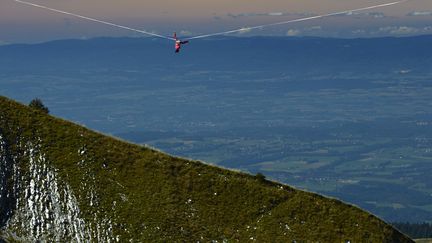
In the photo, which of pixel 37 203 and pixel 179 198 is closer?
pixel 37 203

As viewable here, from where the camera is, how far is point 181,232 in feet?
215

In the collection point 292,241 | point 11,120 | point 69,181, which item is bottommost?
point 292,241

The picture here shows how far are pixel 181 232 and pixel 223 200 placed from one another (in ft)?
20.2

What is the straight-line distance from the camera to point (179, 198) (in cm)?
6981

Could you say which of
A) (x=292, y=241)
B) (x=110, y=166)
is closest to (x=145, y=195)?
(x=110, y=166)

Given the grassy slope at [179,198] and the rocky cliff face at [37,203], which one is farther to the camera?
the grassy slope at [179,198]

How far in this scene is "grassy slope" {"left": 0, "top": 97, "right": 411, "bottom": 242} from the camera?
65.8 meters

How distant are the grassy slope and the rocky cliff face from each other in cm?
91

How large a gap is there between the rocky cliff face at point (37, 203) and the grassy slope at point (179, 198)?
91 cm

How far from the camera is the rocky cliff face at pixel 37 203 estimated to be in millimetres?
65625

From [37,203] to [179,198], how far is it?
13464mm

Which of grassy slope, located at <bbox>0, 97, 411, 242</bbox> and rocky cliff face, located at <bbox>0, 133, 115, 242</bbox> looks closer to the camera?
rocky cliff face, located at <bbox>0, 133, 115, 242</bbox>

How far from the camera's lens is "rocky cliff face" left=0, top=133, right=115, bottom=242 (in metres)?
65.6

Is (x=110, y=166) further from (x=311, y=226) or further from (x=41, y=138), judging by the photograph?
(x=311, y=226)
